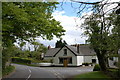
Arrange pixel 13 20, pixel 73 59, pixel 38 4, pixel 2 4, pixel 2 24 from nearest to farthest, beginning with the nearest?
pixel 2 4 < pixel 2 24 < pixel 13 20 < pixel 38 4 < pixel 73 59

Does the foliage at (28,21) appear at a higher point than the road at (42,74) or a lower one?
higher

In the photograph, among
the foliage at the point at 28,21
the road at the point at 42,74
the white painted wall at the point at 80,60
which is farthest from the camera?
the white painted wall at the point at 80,60

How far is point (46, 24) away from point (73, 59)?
41.4 m

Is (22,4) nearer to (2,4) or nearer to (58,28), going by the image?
(2,4)

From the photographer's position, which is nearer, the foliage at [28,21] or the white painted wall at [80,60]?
the foliage at [28,21]

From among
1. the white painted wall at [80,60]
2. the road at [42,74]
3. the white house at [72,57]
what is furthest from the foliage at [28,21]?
the white painted wall at [80,60]

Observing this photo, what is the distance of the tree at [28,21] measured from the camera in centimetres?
1165

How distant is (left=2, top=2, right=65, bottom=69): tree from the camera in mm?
11648

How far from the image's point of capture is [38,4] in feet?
45.6

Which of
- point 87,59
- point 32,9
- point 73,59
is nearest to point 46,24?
point 32,9

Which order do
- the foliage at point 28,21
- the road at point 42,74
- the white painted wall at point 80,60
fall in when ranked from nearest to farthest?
1. the foliage at point 28,21
2. the road at point 42,74
3. the white painted wall at point 80,60

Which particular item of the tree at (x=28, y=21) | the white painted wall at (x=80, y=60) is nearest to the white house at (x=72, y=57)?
the white painted wall at (x=80, y=60)

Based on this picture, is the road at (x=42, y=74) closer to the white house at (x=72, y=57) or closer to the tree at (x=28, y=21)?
the tree at (x=28, y=21)

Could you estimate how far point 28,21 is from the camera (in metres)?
12.8
